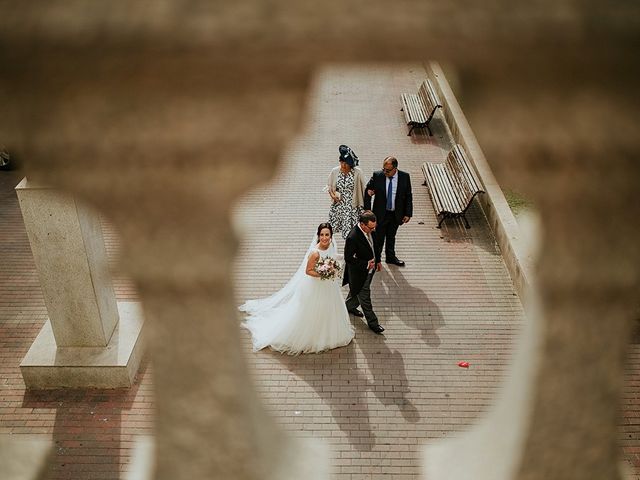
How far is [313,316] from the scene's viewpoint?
675 cm

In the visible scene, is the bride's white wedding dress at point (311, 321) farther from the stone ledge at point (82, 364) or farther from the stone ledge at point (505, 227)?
the stone ledge at point (505, 227)

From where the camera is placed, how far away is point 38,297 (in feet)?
25.5

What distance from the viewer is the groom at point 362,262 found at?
6.45 metres

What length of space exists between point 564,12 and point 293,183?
9463 millimetres

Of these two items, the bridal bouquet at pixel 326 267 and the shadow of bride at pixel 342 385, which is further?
the bridal bouquet at pixel 326 267

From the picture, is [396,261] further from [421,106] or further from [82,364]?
[421,106]

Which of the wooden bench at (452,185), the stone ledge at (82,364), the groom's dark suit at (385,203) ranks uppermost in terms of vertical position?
the wooden bench at (452,185)

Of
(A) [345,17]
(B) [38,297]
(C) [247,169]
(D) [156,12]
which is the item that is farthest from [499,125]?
(B) [38,297]

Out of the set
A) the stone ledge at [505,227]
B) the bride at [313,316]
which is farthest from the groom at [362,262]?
the stone ledge at [505,227]

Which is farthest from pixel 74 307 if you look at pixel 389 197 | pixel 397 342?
pixel 389 197

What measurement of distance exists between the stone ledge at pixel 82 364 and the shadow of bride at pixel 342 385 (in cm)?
169

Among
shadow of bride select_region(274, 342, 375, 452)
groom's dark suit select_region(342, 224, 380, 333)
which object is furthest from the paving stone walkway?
groom's dark suit select_region(342, 224, 380, 333)

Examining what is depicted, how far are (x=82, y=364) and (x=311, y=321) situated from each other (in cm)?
248

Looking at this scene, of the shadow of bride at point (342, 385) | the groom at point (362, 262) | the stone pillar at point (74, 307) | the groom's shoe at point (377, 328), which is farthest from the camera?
the groom's shoe at point (377, 328)
